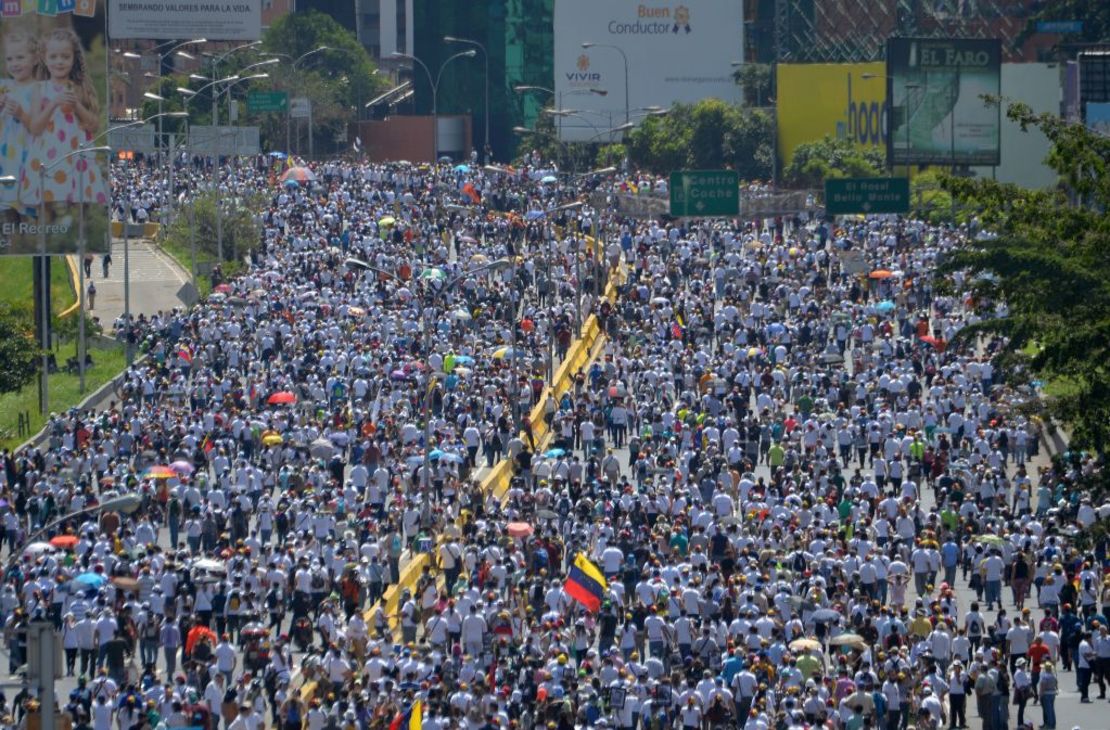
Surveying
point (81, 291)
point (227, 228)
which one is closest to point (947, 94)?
point (227, 228)

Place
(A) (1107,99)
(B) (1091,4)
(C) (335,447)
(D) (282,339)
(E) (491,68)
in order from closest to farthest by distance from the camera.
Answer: (C) (335,447)
(D) (282,339)
(A) (1107,99)
(B) (1091,4)
(E) (491,68)

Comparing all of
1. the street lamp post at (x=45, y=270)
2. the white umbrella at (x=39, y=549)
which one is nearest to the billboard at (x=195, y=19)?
the street lamp post at (x=45, y=270)

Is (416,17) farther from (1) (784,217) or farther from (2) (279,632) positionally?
(2) (279,632)

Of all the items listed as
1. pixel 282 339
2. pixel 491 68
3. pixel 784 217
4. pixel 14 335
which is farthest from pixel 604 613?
pixel 491 68

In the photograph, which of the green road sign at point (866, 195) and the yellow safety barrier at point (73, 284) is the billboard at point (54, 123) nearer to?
the yellow safety barrier at point (73, 284)

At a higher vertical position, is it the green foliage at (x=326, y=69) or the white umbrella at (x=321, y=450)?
the green foliage at (x=326, y=69)

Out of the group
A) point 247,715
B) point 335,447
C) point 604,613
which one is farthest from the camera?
point 335,447
